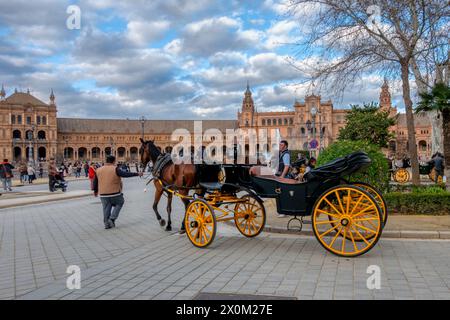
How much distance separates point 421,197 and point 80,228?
8.73m

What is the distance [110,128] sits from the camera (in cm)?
12975

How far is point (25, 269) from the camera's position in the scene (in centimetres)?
602

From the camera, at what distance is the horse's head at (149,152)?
9.91m

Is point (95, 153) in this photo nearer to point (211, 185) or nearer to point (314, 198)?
point (211, 185)

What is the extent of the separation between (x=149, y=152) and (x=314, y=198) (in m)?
4.74

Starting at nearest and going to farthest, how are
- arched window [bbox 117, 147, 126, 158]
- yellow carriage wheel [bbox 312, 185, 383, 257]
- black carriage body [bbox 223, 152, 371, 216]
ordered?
yellow carriage wheel [bbox 312, 185, 383, 257] < black carriage body [bbox 223, 152, 371, 216] < arched window [bbox 117, 147, 126, 158]

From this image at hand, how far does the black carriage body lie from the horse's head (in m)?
3.47

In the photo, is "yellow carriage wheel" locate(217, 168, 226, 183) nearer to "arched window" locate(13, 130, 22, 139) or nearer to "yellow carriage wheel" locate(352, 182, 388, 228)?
"yellow carriage wheel" locate(352, 182, 388, 228)

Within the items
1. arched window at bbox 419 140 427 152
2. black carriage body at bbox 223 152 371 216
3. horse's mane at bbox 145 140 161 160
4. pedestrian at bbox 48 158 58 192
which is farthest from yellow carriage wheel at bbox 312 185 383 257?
arched window at bbox 419 140 427 152

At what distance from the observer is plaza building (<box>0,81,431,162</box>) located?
111 meters

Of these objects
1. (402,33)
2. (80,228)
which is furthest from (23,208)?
(402,33)

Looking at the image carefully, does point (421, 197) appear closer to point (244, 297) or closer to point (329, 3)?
point (329, 3)

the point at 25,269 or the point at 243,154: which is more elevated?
the point at 243,154

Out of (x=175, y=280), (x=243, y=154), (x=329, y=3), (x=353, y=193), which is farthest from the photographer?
(x=329, y=3)
